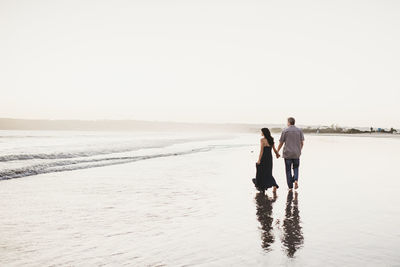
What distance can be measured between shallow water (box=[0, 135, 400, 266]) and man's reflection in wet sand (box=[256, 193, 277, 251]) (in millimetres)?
22

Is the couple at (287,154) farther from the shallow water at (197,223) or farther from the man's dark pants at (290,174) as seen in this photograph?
the shallow water at (197,223)

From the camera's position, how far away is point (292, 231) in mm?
6742

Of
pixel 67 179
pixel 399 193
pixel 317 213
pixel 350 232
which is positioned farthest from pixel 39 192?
pixel 399 193

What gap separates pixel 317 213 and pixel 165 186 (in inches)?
224

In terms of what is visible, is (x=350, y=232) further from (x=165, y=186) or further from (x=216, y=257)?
(x=165, y=186)

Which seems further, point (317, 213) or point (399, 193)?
point (399, 193)

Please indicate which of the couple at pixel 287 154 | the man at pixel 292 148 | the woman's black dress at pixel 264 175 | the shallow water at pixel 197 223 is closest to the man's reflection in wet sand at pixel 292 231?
the shallow water at pixel 197 223

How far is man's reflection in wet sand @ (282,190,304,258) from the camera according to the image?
5781 millimetres

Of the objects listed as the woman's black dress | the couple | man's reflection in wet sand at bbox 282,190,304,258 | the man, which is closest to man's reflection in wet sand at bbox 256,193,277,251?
man's reflection in wet sand at bbox 282,190,304,258

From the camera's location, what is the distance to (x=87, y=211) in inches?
341

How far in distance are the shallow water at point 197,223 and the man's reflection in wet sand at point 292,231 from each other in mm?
17

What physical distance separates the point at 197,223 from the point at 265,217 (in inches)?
57.1

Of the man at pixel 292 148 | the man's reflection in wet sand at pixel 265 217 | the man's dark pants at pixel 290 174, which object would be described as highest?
the man at pixel 292 148

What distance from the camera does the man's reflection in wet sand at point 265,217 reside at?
6105 mm
